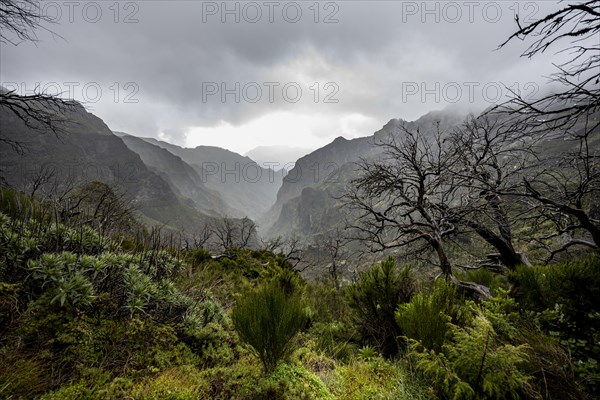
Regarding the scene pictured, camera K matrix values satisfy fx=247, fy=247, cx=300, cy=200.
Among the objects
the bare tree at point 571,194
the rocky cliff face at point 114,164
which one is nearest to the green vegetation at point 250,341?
the bare tree at point 571,194

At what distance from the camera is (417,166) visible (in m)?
6.48

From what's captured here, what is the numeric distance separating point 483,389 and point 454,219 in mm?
5121

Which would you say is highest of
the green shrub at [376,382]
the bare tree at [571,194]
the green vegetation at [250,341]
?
the bare tree at [571,194]

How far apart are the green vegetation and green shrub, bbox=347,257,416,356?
0.13 m

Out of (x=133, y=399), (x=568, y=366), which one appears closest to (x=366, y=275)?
(x=568, y=366)

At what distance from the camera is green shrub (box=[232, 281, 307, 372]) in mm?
2656

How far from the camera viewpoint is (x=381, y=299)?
4469 millimetres

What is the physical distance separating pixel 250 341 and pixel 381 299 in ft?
8.85

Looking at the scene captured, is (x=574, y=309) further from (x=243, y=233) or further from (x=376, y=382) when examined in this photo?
(x=243, y=233)

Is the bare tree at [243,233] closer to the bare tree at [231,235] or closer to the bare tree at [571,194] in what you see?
the bare tree at [231,235]

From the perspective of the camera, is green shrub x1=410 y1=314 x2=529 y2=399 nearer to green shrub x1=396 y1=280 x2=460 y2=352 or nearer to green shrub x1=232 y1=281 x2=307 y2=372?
green shrub x1=396 y1=280 x2=460 y2=352

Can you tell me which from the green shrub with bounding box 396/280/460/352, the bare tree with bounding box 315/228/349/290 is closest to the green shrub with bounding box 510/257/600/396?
the green shrub with bounding box 396/280/460/352

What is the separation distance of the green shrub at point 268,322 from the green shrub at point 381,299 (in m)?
2.17

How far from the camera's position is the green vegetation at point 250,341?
78.4 inches
